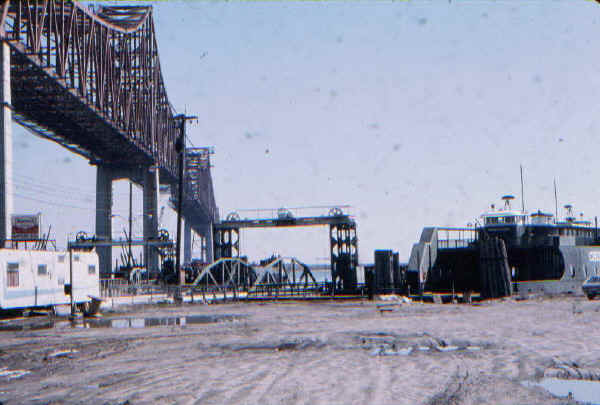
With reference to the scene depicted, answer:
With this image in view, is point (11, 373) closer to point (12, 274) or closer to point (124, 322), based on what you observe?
point (124, 322)

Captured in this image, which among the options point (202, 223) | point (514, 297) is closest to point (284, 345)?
point (514, 297)

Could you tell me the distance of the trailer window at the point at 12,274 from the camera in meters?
28.1

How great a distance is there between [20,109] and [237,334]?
50849mm

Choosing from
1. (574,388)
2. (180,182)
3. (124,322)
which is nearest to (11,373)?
(574,388)

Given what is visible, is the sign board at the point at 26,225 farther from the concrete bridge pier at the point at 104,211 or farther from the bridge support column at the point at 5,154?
the concrete bridge pier at the point at 104,211

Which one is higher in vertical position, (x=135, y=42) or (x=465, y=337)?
(x=135, y=42)

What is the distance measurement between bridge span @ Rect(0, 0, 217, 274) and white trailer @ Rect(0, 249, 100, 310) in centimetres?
870

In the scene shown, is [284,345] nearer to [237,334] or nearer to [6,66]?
[237,334]

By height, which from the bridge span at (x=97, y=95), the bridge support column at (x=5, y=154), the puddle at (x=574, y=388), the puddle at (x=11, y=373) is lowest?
the puddle at (x=574, y=388)

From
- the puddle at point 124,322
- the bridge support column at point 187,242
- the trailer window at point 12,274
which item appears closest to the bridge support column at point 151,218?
the bridge support column at point 187,242

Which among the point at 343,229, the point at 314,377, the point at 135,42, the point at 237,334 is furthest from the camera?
the point at 135,42

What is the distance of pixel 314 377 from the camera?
12.0 m

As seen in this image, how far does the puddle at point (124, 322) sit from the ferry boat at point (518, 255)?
711 inches

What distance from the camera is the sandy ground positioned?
34.3 feet
